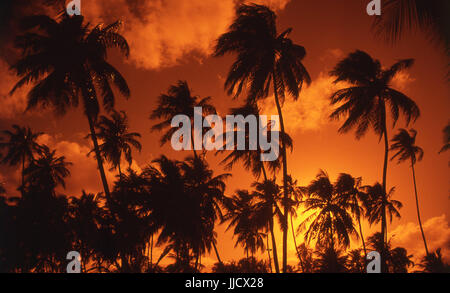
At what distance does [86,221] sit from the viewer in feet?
45.8

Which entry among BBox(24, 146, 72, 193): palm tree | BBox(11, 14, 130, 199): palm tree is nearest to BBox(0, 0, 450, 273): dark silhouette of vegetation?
BBox(11, 14, 130, 199): palm tree

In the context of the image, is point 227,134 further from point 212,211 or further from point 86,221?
point 86,221

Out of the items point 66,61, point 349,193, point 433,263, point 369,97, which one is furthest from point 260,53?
point 433,263

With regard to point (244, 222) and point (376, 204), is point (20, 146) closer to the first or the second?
point (244, 222)

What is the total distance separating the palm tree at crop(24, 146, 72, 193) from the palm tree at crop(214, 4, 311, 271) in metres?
25.9

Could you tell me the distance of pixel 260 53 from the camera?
12.2 meters

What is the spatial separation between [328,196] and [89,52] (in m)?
20.2

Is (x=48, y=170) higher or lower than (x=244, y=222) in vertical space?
higher

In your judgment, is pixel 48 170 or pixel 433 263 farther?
pixel 48 170

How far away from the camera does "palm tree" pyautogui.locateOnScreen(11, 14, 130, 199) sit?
478 inches

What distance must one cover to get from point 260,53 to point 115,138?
17044mm

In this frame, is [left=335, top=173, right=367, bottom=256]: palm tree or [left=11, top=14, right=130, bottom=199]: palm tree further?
[left=335, top=173, right=367, bottom=256]: palm tree

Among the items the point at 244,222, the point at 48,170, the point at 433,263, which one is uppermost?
the point at 48,170

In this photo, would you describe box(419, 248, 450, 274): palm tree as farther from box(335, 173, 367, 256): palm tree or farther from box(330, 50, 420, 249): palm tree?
→ box(330, 50, 420, 249): palm tree
